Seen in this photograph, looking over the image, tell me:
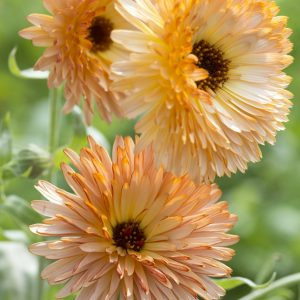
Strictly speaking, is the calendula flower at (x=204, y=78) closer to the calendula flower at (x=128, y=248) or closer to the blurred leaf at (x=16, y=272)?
the calendula flower at (x=128, y=248)

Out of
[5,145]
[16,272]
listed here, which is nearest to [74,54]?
[5,145]

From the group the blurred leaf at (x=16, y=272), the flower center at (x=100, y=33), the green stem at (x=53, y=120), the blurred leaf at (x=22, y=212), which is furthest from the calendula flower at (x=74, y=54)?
the blurred leaf at (x=16, y=272)

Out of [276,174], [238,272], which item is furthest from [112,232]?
[276,174]

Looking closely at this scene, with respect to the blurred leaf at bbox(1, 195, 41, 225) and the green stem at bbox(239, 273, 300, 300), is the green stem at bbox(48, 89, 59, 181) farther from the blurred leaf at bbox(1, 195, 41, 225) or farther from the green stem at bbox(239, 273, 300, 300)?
the green stem at bbox(239, 273, 300, 300)

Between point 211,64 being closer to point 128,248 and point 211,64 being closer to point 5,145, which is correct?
point 128,248

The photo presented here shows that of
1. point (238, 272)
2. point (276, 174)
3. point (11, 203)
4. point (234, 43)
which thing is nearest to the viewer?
point (234, 43)

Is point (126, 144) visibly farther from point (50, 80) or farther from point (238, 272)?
point (238, 272)

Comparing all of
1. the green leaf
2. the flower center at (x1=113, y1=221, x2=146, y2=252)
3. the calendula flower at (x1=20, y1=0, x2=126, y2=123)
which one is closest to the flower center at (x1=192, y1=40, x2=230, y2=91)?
the calendula flower at (x1=20, y1=0, x2=126, y2=123)
